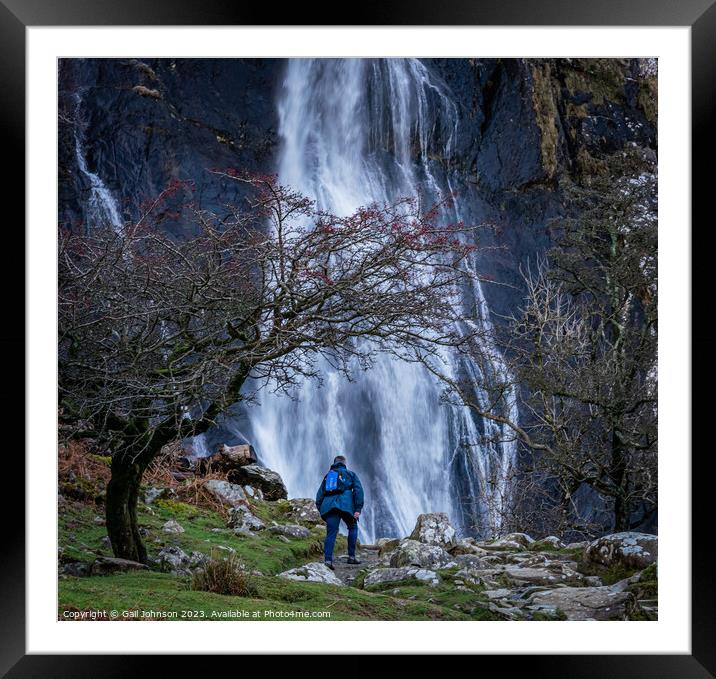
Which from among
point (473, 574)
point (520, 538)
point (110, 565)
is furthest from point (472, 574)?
point (110, 565)

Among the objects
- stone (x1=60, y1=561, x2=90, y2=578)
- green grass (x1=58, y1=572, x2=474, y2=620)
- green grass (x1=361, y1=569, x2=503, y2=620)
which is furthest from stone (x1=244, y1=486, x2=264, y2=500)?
stone (x1=60, y1=561, x2=90, y2=578)

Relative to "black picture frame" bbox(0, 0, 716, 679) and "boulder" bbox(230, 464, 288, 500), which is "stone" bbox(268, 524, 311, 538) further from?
"black picture frame" bbox(0, 0, 716, 679)

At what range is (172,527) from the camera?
5641mm

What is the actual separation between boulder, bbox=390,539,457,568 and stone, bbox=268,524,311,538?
2.35 ft

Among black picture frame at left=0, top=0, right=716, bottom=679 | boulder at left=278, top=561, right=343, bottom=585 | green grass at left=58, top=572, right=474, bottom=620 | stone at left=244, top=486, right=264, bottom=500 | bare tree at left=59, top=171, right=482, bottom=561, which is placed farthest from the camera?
stone at left=244, top=486, right=264, bottom=500

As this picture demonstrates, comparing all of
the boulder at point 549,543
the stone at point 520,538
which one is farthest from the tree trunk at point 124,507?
the boulder at point 549,543

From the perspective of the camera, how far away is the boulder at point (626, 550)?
5328 mm

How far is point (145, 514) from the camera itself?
18.6ft

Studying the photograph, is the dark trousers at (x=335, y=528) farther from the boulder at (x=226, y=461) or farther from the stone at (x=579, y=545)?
the stone at (x=579, y=545)

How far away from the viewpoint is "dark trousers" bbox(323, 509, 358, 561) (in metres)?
5.55
